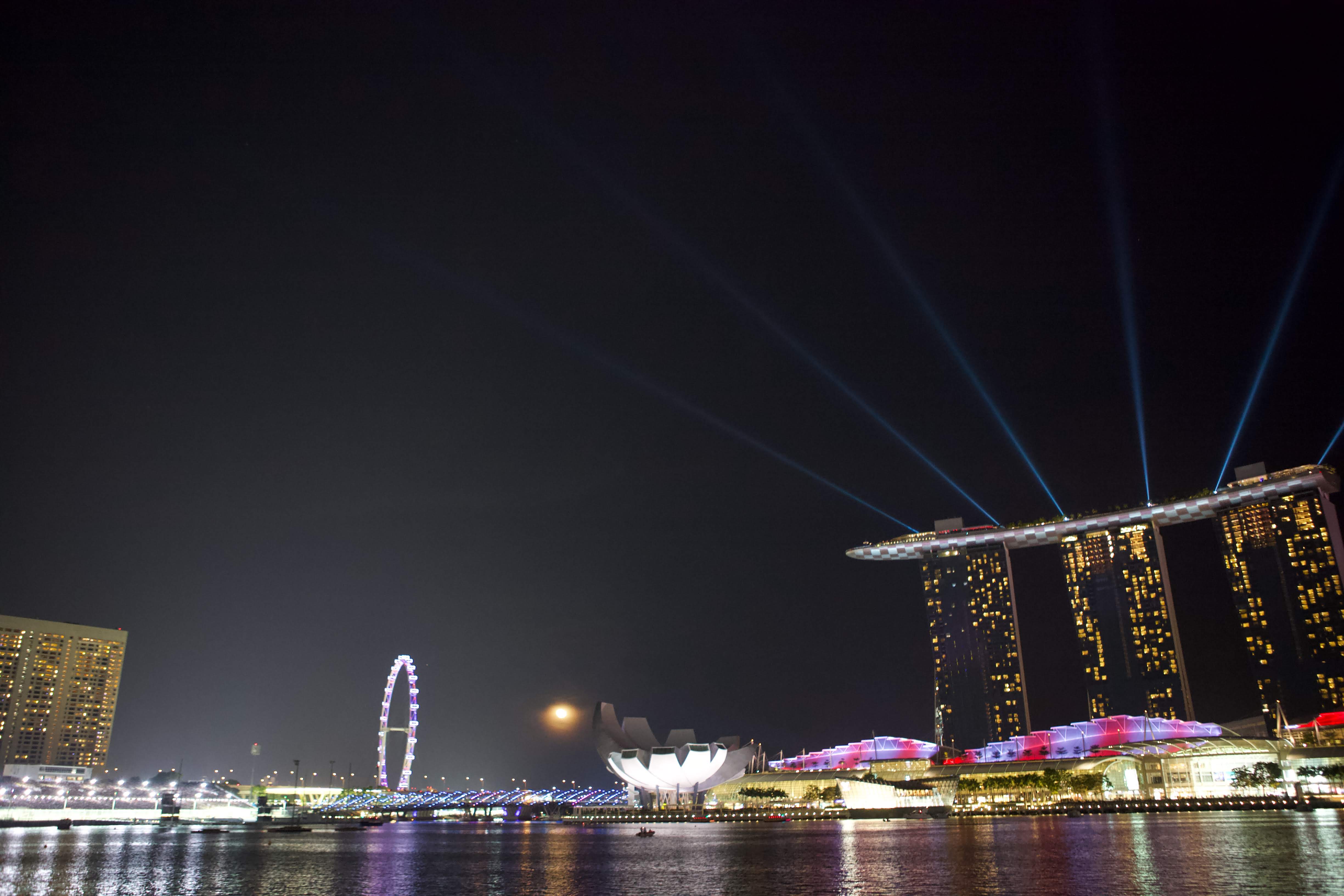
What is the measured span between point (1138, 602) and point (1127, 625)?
127 inches

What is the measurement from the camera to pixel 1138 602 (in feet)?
400

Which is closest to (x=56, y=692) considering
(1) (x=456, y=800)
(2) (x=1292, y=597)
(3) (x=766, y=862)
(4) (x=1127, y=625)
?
(1) (x=456, y=800)

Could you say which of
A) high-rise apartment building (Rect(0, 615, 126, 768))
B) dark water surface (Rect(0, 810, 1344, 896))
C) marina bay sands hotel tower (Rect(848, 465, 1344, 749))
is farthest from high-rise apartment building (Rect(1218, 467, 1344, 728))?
high-rise apartment building (Rect(0, 615, 126, 768))

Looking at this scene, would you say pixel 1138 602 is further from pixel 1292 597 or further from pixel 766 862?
pixel 766 862

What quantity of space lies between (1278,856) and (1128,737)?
78563 millimetres

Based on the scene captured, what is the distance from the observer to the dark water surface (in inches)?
1153

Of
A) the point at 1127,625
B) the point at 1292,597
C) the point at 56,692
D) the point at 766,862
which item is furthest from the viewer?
the point at 56,692

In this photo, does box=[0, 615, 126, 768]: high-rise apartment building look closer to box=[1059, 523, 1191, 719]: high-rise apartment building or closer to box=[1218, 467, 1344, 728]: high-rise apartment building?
box=[1059, 523, 1191, 719]: high-rise apartment building

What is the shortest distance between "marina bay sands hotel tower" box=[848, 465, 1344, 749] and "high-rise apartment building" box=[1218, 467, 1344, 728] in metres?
0.13

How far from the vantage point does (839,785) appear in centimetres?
11569

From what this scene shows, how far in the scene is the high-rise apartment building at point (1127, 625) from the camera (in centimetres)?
11806

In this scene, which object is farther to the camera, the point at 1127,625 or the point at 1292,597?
the point at 1127,625

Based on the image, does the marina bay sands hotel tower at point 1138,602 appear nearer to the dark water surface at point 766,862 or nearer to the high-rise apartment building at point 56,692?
the dark water surface at point 766,862

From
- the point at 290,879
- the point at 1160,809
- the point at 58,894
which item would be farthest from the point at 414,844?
the point at 1160,809
